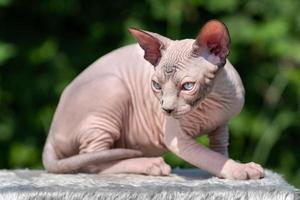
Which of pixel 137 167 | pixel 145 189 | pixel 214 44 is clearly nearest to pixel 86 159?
pixel 137 167

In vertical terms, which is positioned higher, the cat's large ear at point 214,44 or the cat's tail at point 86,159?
the cat's large ear at point 214,44

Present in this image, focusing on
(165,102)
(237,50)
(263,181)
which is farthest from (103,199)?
(237,50)

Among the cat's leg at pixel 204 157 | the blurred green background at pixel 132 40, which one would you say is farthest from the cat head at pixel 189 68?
the blurred green background at pixel 132 40

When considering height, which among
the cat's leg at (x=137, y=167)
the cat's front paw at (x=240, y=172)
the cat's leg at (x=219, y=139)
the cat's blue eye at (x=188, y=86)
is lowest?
the cat's leg at (x=137, y=167)

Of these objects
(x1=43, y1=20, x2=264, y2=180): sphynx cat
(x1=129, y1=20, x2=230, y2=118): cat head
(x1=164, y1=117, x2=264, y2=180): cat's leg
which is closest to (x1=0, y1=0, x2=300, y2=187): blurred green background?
(x1=43, y1=20, x2=264, y2=180): sphynx cat

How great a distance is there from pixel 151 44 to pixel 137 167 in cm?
27

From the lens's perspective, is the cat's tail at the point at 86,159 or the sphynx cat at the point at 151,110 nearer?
the sphynx cat at the point at 151,110

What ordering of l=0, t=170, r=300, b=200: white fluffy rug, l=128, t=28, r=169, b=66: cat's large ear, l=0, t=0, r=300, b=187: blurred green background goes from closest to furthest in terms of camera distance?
1. l=0, t=170, r=300, b=200: white fluffy rug
2. l=128, t=28, r=169, b=66: cat's large ear
3. l=0, t=0, r=300, b=187: blurred green background

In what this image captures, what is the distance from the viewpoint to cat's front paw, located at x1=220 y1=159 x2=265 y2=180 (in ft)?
6.38

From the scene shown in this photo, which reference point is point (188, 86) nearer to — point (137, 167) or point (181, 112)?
point (181, 112)

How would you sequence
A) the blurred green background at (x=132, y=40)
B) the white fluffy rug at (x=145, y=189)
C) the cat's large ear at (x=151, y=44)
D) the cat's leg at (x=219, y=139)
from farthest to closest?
the blurred green background at (x=132, y=40) < the cat's leg at (x=219, y=139) < the cat's large ear at (x=151, y=44) < the white fluffy rug at (x=145, y=189)

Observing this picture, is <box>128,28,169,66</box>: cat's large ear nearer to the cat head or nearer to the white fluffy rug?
the cat head

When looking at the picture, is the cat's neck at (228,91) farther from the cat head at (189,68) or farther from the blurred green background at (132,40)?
the blurred green background at (132,40)

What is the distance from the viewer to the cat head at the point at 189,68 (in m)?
1.85
